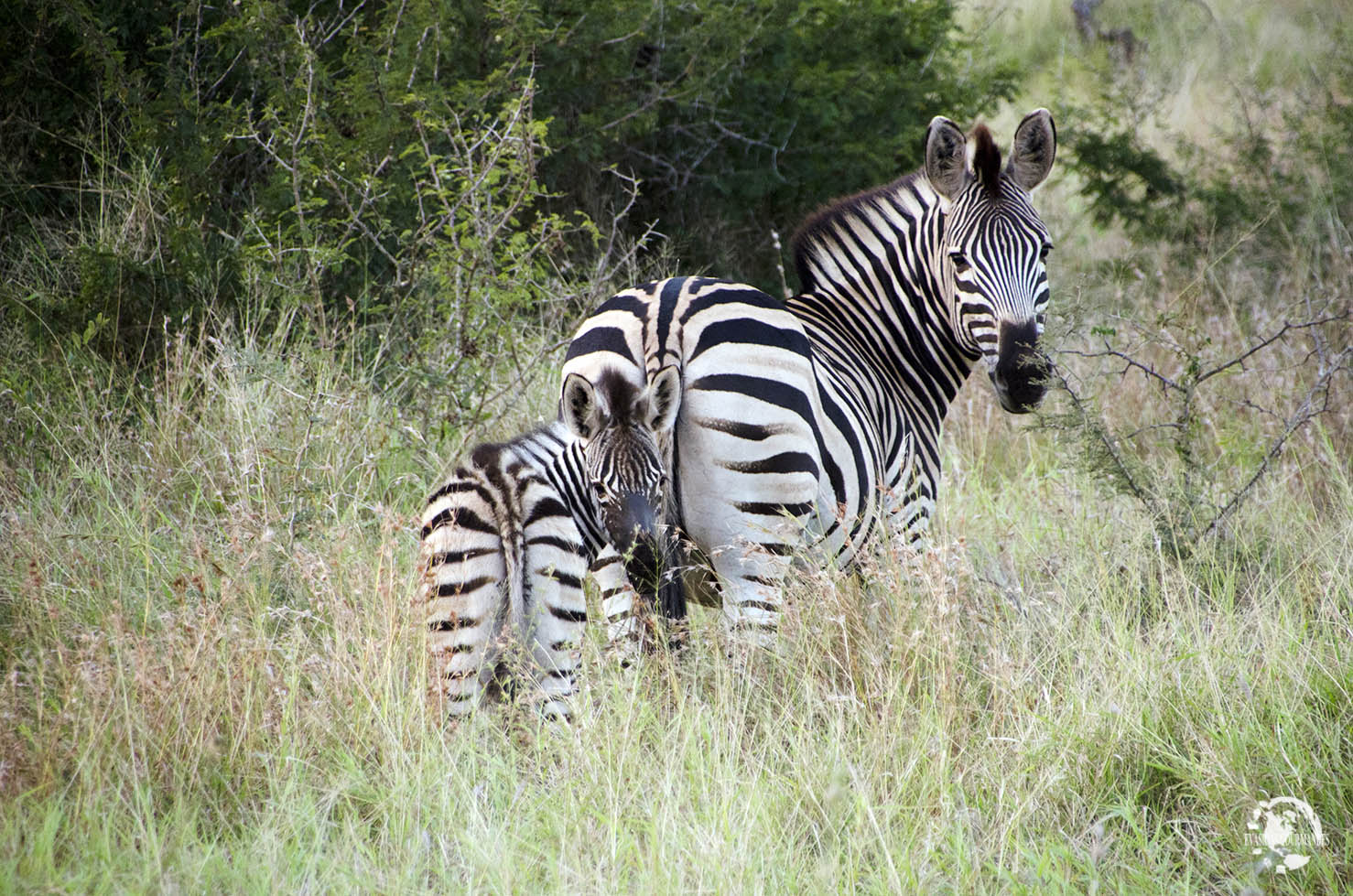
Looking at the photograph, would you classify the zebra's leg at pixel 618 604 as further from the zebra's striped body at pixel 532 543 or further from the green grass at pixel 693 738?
the zebra's striped body at pixel 532 543

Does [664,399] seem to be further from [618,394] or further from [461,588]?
[461,588]

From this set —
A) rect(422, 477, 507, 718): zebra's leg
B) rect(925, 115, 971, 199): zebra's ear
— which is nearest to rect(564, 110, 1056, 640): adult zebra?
rect(925, 115, 971, 199): zebra's ear

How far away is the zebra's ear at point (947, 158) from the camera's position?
440 centimetres

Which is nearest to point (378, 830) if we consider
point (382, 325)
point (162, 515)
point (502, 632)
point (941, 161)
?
point (502, 632)

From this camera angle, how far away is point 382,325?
21.1 ft

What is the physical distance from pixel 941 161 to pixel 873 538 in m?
→ 1.57

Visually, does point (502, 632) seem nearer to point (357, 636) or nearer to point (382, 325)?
point (357, 636)

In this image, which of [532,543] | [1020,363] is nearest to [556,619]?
[532,543]

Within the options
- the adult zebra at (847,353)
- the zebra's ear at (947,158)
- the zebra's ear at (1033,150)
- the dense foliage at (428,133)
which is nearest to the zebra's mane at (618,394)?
the adult zebra at (847,353)

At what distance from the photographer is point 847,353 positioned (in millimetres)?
4449

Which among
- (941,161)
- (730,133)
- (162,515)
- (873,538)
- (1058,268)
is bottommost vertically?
(873,538)

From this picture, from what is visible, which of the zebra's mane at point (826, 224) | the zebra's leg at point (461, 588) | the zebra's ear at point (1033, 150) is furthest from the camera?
the zebra's mane at point (826, 224)

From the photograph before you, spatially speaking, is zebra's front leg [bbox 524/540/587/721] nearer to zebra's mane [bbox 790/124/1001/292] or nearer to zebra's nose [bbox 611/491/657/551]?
zebra's nose [bbox 611/491/657/551]

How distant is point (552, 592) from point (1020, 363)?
1968mm
